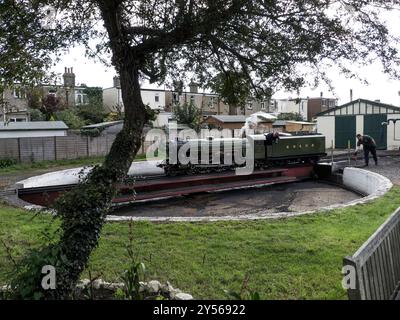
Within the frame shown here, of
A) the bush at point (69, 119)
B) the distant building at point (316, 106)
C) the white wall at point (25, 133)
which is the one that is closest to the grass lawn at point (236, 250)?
the white wall at point (25, 133)

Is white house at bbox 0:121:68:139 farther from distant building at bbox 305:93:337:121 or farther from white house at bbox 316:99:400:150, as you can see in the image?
distant building at bbox 305:93:337:121

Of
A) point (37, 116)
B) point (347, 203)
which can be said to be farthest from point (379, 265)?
point (37, 116)

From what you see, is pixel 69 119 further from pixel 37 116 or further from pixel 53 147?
pixel 53 147

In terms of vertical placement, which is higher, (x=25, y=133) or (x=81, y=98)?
(x=81, y=98)

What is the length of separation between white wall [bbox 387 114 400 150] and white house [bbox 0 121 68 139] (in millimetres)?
22417

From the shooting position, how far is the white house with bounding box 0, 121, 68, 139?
27078 millimetres

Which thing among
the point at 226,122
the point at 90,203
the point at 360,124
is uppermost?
the point at 226,122

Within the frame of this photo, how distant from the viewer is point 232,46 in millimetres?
6328

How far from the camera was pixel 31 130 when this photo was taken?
1084 inches

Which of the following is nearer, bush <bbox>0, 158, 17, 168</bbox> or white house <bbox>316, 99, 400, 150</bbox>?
bush <bbox>0, 158, 17, 168</bbox>

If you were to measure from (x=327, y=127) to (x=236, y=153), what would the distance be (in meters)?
17.0

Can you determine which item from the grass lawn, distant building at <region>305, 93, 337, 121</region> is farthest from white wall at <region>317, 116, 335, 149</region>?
distant building at <region>305, 93, 337, 121</region>
